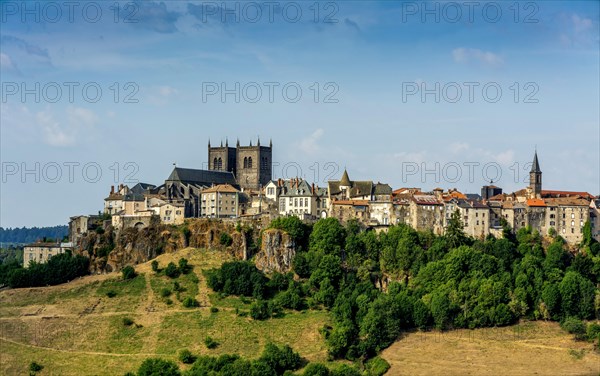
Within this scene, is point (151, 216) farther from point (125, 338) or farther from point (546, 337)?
point (546, 337)

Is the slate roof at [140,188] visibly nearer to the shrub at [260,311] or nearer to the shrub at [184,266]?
the shrub at [184,266]

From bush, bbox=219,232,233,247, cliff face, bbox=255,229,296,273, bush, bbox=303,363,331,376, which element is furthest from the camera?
bush, bbox=219,232,233,247

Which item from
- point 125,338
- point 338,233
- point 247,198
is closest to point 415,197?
point 338,233

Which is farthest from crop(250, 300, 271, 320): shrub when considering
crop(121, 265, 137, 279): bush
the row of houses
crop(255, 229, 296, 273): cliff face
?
the row of houses

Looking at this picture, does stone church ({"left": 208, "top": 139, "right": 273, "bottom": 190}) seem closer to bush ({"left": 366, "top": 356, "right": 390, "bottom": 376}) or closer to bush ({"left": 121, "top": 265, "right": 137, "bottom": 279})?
bush ({"left": 121, "top": 265, "right": 137, "bottom": 279})

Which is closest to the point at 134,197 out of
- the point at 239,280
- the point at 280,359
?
the point at 239,280

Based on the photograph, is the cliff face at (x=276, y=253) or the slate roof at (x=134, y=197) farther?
the slate roof at (x=134, y=197)

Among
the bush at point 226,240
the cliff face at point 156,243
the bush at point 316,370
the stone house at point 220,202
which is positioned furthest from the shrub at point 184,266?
the bush at point 316,370
